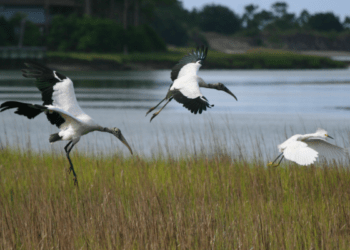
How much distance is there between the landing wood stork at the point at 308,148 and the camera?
525cm

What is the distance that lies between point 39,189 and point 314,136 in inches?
131

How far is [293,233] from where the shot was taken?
5336 mm

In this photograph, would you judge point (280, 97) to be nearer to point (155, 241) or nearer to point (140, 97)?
point (140, 97)

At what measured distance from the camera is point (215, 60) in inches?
2913

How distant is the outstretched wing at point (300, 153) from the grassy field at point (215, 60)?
5658 cm

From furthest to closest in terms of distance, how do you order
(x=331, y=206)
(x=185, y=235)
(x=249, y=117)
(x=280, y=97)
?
(x=280, y=97) → (x=249, y=117) → (x=331, y=206) → (x=185, y=235)

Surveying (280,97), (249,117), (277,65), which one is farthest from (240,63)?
A: (249,117)

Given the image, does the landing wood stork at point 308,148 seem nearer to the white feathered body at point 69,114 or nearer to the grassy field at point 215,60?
the white feathered body at point 69,114

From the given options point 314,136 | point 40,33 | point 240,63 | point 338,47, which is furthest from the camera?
point 338,47

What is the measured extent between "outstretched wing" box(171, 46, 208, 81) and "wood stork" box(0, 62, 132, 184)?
48.1 inches

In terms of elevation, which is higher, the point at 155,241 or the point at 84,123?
the point at 84,123

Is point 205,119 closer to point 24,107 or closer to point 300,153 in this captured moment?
point 300,153

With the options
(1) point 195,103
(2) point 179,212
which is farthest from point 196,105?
(2) point 179,212

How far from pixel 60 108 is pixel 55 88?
0.46 metres
